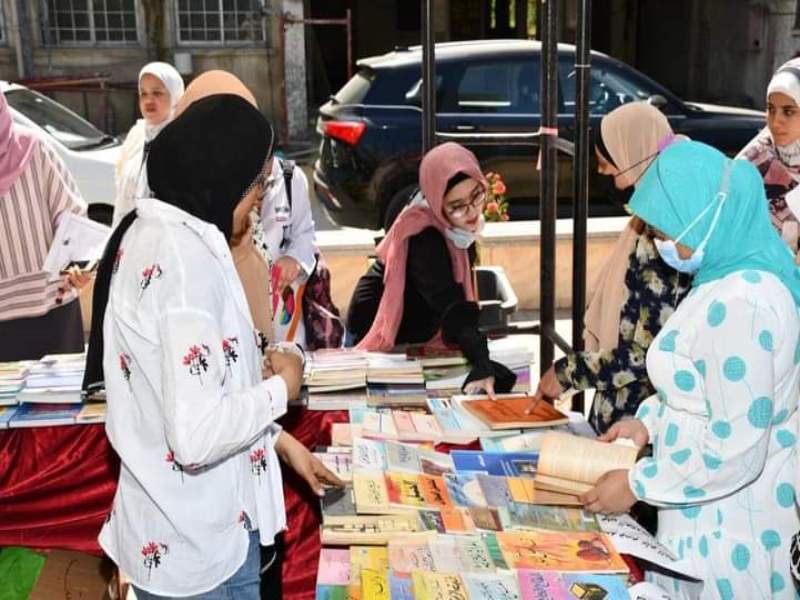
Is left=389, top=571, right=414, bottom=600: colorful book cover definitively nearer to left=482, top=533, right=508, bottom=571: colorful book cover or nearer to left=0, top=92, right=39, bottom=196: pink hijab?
left=482, top=533, right=508, bottom=571: colorful book cover

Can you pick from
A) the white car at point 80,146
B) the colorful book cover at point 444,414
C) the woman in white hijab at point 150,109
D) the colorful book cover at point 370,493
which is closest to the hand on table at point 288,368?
the colorful book cover at point 370,493

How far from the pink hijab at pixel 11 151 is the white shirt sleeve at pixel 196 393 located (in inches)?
73.6

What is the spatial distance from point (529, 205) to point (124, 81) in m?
9.91

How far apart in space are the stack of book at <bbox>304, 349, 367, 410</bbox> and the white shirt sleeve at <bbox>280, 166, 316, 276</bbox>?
0.87m

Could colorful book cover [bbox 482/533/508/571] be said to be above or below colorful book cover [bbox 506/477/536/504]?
below

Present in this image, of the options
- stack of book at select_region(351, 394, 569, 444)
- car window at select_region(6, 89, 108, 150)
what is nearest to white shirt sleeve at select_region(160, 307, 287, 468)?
stack of book at select_region(351, 394, 569, 444)

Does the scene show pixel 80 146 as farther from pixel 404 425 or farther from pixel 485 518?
pixel 485 518

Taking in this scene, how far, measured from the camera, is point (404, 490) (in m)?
2.24

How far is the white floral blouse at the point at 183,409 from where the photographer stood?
1.73 metres

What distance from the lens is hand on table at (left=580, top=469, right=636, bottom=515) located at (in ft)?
6.79

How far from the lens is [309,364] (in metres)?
3.14

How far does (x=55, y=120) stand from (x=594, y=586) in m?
7.71

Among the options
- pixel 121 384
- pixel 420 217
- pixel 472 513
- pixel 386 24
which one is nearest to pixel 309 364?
pixel 420 217

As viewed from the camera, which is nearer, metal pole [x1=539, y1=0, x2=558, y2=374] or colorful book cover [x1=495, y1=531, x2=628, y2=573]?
Result: colorful book cover [x1=495, y1=531, x2=628, y2=573]
